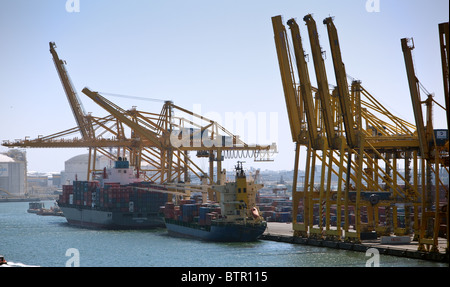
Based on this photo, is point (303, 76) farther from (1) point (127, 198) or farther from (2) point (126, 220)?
(1) point (127, 198)

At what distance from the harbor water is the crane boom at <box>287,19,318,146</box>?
26.7ft

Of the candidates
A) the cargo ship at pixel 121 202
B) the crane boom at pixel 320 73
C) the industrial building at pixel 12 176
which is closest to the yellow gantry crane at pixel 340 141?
the crane boom at pixel 320 73

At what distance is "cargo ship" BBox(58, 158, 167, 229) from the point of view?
68.4 meters

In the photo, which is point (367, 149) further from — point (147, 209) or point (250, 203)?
point (147, 209)

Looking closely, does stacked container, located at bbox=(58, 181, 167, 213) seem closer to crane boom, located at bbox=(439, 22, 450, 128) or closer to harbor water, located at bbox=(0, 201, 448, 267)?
harbor water, located at bbox=(0, 201, 448, 267)

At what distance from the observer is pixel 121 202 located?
68.9m

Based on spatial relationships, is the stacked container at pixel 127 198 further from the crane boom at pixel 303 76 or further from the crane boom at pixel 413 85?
the crane boom at pixel 413 85

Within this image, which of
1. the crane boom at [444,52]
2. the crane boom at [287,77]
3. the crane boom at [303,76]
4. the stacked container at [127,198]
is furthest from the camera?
the stacked container at [127,198]

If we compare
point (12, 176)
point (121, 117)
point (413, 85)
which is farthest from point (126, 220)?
point (12, 176)

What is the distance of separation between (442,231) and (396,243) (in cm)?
377

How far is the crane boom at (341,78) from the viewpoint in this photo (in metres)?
44.2

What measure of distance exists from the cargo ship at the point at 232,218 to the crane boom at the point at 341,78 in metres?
10.7

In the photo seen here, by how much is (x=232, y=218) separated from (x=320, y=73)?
1258cm
